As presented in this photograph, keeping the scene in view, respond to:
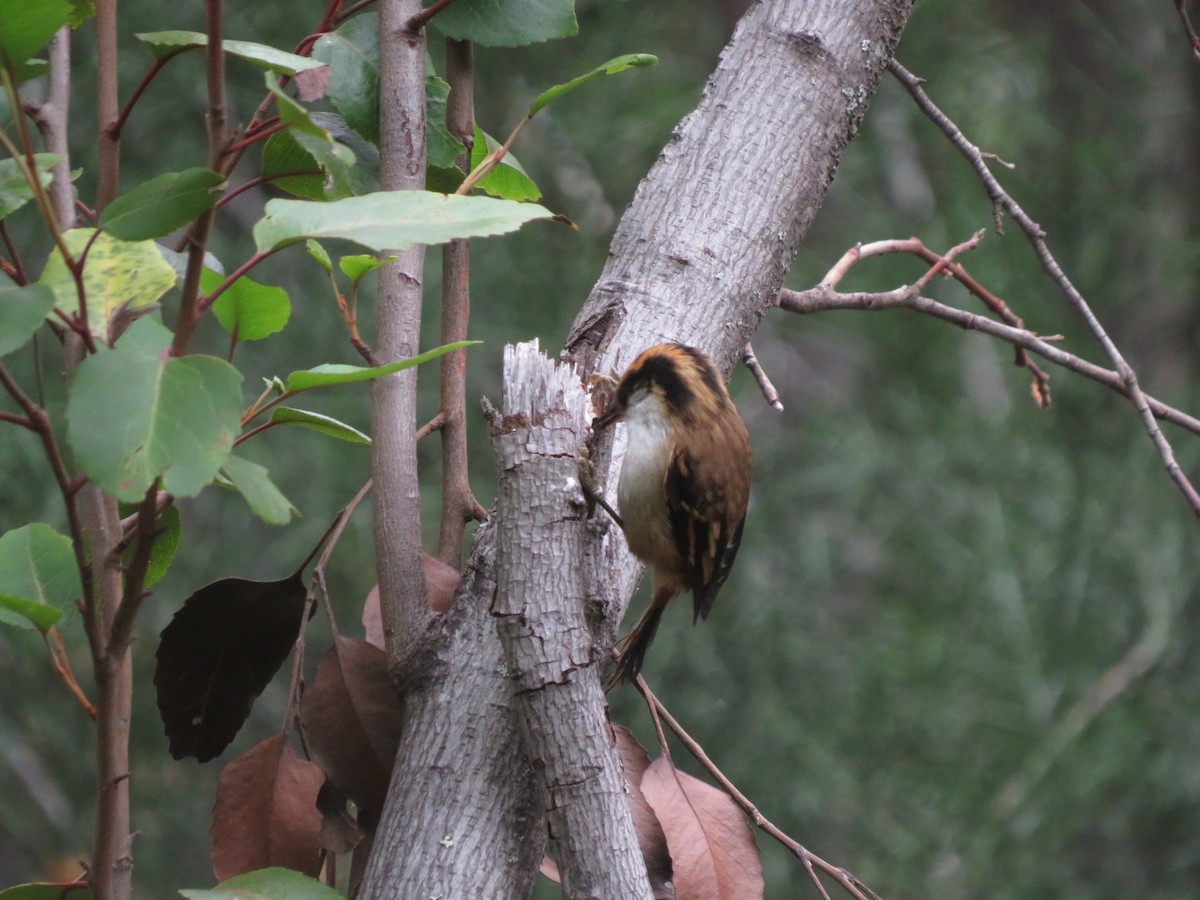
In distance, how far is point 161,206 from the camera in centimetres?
69

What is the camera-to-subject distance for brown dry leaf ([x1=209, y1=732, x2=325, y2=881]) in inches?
41.1

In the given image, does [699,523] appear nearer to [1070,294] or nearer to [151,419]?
[1070,294]

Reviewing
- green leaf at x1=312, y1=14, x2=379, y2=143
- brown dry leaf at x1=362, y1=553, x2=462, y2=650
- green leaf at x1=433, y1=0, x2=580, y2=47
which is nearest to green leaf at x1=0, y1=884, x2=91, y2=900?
brown dry leaf at x1=362, y1=553, x2=462, y2=650

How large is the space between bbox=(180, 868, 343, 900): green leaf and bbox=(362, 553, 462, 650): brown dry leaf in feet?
0.92

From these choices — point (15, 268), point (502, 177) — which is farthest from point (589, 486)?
point (15, 268)

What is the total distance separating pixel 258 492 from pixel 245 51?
1.14ft

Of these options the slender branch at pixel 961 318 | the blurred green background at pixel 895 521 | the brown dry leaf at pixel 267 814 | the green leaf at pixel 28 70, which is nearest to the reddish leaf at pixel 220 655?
the brown dry leaf at pixel 267 814

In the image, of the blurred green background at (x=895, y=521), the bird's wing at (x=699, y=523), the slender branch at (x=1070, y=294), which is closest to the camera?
the slender branch at (x=1070, y=294)

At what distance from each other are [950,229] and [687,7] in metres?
1.14

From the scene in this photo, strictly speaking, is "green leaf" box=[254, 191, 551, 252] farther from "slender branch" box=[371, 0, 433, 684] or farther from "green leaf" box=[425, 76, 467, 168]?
"green leaf" box=[425, 76, 467, 168]

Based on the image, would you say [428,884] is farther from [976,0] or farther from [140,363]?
[976,0]

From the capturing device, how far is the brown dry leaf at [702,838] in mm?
1104

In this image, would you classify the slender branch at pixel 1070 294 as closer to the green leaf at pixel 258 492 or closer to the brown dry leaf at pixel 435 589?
the brown dry leaf at pixel 435 589

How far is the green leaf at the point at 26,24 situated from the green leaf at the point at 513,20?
483 millimetres
